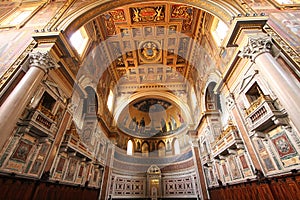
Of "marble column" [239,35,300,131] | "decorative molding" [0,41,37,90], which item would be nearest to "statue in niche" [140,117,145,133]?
"decorative molding" [0,41,37,90]

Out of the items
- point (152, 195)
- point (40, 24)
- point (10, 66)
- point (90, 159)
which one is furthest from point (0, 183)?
point (152, 195)

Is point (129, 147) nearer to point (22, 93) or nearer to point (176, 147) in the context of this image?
point (176, 147)

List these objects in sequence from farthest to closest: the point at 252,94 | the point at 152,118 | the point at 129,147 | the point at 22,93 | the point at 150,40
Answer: the point at 152,118, the point at 129,147, the point at 150,40, the point at 252,94, the point at 22,93

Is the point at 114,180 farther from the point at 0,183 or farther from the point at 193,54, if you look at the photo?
the point at 193,54

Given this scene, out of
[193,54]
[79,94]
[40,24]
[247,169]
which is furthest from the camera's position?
[193,54]

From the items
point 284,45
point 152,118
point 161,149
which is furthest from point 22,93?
point 152,118

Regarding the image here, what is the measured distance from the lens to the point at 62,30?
620cm

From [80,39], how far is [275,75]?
32.3 ft

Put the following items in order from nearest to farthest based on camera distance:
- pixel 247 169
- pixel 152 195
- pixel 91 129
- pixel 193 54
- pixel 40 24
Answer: pixel 247 169 → pixel 40 24 → pixel 91 129 → pixel 193 54 → pixel 152 195

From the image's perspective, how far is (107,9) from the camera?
25.8ft

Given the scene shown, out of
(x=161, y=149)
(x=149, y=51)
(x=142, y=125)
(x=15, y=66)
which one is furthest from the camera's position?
(x=142, y=125)

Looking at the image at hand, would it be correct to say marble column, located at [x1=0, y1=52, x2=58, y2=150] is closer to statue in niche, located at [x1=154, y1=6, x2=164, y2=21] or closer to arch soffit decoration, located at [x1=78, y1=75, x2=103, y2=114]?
arch soffit decoration, located at [x1=78, y1=75, x2=103, y2=114]

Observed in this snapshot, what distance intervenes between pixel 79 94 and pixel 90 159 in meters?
4.26

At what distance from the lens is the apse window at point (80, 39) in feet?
27.8
